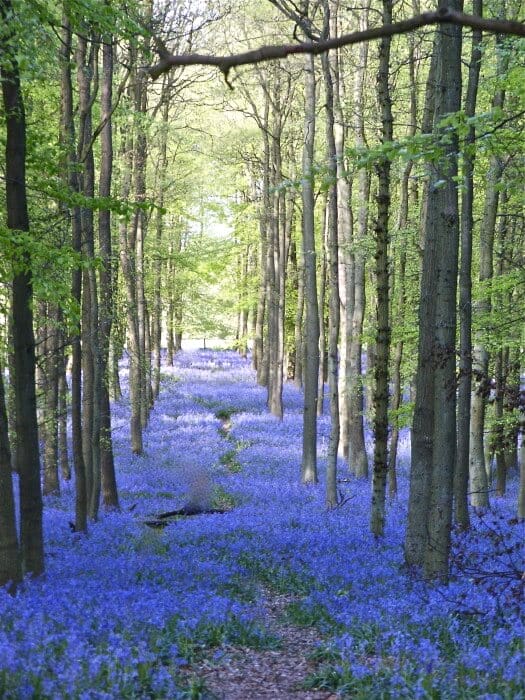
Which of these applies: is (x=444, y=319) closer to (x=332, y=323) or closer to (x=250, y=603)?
(x=250, y=603)

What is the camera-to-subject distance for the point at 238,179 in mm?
40812

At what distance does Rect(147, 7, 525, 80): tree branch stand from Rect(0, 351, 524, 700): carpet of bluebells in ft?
14.6

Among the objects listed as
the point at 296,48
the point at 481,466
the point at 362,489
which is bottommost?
the point at 362,489

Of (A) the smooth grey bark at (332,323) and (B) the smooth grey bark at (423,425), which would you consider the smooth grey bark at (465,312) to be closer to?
(B) the smooth grey bark at (423,425)

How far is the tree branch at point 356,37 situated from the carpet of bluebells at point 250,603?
14.6ft

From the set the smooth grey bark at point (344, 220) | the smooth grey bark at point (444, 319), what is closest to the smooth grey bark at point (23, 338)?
the smooth grey bark at point (444, 319)

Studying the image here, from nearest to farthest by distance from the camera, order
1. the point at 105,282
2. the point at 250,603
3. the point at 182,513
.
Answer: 1. the point at 250,603
2. the point at 182,513
3. the point at 105,282

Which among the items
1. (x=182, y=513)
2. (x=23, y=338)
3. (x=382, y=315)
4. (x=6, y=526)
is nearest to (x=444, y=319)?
(x=382, y=315)

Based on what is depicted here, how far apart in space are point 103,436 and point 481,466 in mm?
8791

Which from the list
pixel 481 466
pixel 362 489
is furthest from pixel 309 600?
pixel 362 489

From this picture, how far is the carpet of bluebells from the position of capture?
5727 mm

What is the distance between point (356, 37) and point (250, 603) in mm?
7848

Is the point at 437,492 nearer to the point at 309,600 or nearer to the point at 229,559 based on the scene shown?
the point at 309,600

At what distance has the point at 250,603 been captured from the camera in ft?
29.3
